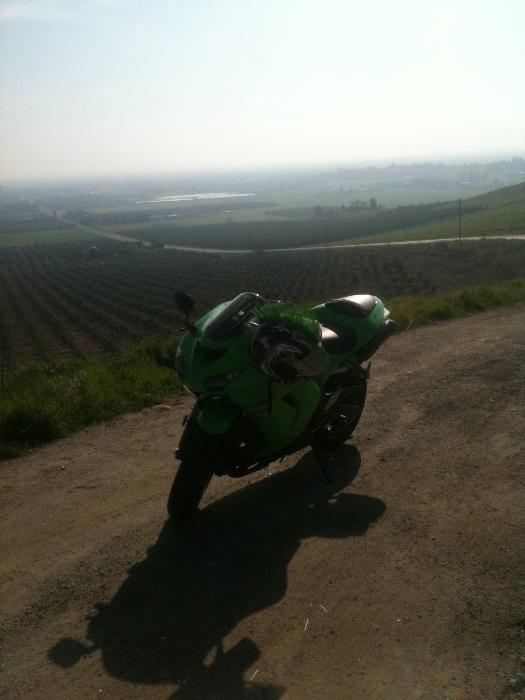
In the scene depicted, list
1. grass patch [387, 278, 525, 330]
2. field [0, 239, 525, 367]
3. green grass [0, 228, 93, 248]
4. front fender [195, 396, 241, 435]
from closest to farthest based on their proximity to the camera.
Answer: front fender [195, 396, 241, 435] → grass patch [387, 278, 525, 330] → field [0, 239, 525, 367] → green grass [0, 228, 93, 248]

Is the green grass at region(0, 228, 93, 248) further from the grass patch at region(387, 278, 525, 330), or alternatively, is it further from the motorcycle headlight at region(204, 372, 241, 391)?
the motorcycle headlight at region(204, 372, 241, 391)

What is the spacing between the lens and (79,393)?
6.55m

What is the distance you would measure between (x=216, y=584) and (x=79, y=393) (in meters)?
3.55

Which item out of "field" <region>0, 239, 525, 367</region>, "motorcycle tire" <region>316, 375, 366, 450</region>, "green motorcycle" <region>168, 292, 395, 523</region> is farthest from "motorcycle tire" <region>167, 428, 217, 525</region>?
"field" <region>0, 239, 525, 367</region>

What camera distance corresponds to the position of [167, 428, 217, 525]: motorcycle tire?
3797 mm

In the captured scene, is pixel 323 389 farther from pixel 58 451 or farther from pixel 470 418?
pixel 58 451

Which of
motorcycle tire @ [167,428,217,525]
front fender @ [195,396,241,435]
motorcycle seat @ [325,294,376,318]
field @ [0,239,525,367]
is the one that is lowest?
field @ [0,239,525,367]

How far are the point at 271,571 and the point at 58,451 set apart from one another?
2.61m

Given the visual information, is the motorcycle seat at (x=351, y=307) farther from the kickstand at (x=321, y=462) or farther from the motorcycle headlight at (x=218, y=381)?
the motorcycle headlight at (x=218, y=381)

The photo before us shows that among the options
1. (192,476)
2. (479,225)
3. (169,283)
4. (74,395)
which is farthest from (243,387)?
(479,225)

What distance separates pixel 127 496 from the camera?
180 inches

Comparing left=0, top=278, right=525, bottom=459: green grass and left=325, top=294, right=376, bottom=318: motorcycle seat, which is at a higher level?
left=325, top=294, right=376, bottom=318: motorcycle seat

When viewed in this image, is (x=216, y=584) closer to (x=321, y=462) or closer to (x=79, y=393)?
(x=321, y=462)

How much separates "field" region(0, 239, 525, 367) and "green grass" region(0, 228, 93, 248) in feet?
75.9
